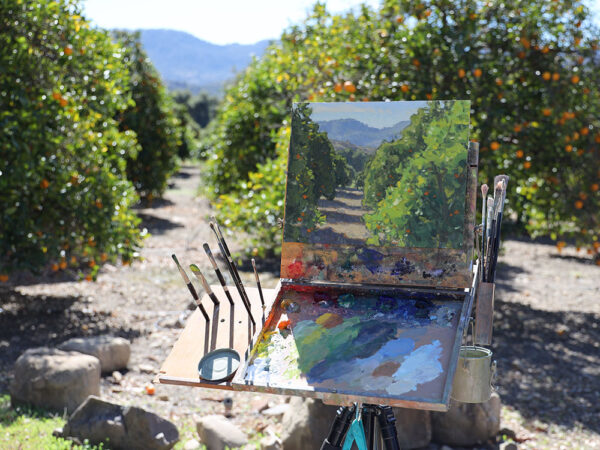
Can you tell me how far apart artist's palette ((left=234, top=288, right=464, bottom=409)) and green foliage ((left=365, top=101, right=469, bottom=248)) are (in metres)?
0.29

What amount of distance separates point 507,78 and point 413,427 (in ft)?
14.9

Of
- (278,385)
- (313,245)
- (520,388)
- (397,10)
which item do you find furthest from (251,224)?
(278,385)

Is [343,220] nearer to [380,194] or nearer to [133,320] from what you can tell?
[380,194]

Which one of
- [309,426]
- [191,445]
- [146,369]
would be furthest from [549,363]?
[146,369]

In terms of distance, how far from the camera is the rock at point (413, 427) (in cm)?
435

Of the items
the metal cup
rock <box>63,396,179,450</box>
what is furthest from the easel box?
rock <box>63,396,179,450</box>

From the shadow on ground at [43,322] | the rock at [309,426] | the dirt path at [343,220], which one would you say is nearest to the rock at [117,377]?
the shadow on ground at [43,322]

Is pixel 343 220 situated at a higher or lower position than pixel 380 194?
lower

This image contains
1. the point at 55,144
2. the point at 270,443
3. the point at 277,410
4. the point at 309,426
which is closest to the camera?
the point at 309,426

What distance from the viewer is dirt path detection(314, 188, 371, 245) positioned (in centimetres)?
293

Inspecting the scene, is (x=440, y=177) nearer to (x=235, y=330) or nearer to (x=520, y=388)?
(x=235, y=330)

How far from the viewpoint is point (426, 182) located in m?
2.87

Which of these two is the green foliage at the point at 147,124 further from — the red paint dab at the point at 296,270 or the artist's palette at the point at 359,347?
the artist's palette at the point at 359,347

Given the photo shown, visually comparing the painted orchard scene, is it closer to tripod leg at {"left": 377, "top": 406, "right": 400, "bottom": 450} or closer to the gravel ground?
tripod leg at {"left": 377, "top": 406, "right": 400, "bottom": 450}
